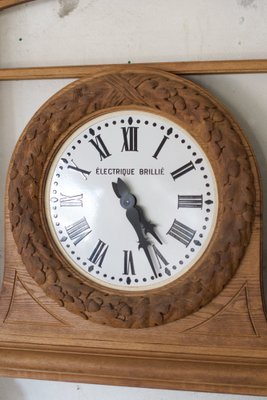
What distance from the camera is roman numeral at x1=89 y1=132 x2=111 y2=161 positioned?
33.8 inches

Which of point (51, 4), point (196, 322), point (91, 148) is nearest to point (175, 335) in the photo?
point (196, 322)

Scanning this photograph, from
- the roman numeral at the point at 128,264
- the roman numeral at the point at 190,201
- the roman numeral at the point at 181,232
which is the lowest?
the roman numeral at the point at 128,264

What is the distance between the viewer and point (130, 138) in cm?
85

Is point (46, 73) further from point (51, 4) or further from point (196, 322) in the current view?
point (196, 322)

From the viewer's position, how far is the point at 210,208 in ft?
2.68

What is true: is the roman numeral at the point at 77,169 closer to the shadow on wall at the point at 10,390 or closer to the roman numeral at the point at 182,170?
the roman numeral at the point at 182,170

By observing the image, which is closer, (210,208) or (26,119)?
(210,208)

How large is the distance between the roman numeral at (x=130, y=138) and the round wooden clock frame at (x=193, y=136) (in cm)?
3

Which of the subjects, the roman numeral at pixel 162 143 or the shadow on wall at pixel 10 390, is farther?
the shadow on wall at pixel 10 390

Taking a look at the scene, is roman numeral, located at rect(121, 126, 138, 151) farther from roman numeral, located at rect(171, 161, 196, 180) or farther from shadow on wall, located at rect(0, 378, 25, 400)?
shadow on wall, located at rect(0, 378, 25, 400)

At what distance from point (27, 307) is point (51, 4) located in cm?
49

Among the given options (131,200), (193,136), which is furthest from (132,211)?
(193,136)

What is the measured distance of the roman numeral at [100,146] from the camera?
2.81ft

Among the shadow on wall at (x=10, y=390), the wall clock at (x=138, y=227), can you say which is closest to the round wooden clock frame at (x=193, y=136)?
the wall clock at (x=138, y=227)
